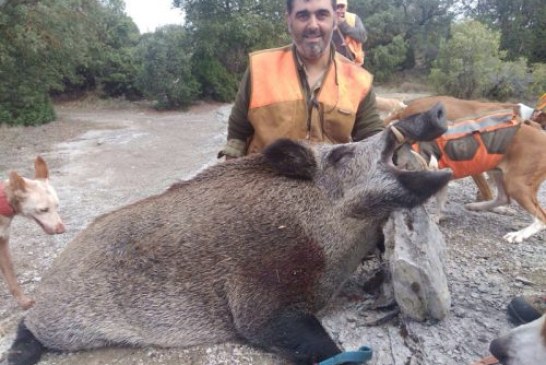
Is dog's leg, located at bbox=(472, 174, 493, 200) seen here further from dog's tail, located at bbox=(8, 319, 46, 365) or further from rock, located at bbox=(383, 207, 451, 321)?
dog's tail, located at bbox=(8, 319, 46, 365)

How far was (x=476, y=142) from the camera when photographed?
4.84 m

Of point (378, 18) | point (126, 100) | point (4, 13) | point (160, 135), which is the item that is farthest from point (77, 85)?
point (378, 18)

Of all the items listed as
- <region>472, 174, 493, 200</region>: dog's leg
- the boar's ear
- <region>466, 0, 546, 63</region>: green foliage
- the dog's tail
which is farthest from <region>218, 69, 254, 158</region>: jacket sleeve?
<region>466, 0, 546, 63</region>: green foliage

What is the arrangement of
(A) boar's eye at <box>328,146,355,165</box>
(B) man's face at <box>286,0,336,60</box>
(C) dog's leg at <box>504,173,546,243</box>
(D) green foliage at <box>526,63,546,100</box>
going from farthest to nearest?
(D) green foliage at <box>526,63,546,100</box>
(C) dog's leg at <box>504,173,546,243</box>
(B) man's face at <box>286,0,336,60</box>
(A) boar's eye at <box>328,146,355,165</box>

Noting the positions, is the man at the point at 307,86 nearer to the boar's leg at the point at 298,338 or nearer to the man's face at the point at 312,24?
the man's face at the point at 312,24

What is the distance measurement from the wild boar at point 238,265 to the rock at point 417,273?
243 mm

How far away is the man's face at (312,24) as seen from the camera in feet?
11.1

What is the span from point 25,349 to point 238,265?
1314 mm

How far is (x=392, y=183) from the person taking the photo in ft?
8.80

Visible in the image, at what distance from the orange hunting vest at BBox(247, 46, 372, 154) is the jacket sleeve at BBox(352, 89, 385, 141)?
0.11m

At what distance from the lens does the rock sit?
274 centimetres

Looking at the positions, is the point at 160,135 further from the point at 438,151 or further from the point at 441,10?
the point at 441,10

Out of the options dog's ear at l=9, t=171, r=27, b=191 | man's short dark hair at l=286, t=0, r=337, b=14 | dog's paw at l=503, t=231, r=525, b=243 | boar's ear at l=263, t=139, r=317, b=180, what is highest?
man's short dark hair at l=286, t=0, r=337, b=14

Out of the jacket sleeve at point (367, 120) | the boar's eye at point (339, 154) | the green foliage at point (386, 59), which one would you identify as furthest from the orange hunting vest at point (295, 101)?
the green foliage at point (386, 59)
